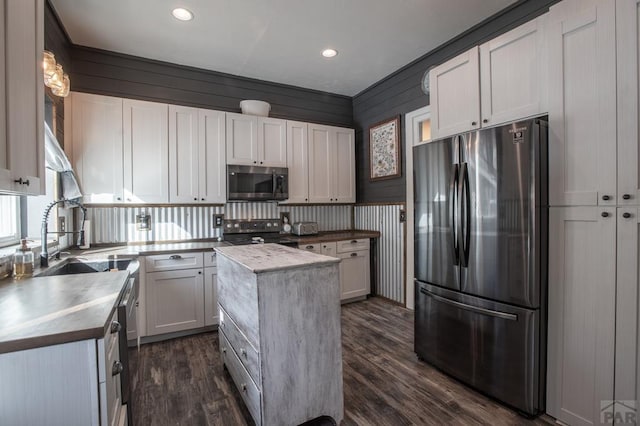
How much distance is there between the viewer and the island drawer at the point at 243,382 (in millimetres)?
1661

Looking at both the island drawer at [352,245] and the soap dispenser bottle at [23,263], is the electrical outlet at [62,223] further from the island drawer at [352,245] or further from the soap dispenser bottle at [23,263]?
the island drawer at [352,245]

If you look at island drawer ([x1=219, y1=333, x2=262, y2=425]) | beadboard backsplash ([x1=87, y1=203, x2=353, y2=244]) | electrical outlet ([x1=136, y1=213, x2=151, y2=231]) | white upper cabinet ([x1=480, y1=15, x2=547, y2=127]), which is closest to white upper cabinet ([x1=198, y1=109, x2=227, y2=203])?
beadboard backsplash ([x1=87, y1=203, x2=353, y2=244])

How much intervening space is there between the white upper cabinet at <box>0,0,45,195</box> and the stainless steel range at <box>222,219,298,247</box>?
7.10 ft

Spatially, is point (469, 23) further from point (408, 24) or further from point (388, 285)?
point (388, 285)

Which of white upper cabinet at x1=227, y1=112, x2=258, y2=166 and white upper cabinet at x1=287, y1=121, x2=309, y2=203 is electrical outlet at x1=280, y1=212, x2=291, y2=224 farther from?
white upper cabinet at x1=227, y1=112, x2=258, y2=166

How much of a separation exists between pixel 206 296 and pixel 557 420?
2881 millimetres

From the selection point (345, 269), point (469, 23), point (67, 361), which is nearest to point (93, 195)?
point (67, 361)

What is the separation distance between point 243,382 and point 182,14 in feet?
9.47

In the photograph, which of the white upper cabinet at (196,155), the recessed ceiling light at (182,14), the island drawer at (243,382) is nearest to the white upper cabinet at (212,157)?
the white upper cabinet at (196,155)

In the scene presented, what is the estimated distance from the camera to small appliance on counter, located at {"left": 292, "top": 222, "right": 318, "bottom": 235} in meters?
4.01

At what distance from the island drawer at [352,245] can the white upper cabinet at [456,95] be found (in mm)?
1794

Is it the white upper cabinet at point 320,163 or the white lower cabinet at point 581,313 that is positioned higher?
the white upper cabinet at point 320,163

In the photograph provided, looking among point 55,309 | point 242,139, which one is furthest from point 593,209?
point 242,139

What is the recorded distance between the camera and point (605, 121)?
5.38 feet
